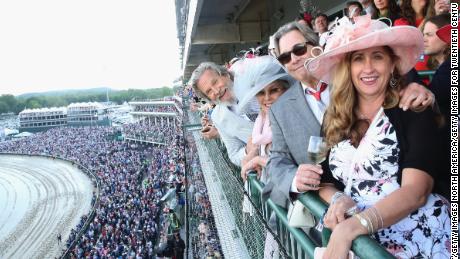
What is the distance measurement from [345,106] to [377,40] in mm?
322

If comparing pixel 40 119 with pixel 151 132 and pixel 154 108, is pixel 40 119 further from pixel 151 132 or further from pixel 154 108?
pixel 151 132

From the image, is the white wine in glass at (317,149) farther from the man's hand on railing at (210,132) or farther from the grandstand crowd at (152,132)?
the grandstand crowd at (152,132)

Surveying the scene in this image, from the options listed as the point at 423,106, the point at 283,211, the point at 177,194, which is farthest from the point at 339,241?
the point at 177,194

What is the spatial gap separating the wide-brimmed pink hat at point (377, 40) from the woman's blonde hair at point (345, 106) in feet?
0.13

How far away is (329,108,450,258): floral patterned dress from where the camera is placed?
4.74 feet

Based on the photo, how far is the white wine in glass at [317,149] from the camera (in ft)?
5.41

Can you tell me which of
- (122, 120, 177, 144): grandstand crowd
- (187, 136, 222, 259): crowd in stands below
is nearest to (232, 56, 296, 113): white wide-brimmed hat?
(187, 136, 222, 259): crowd in stands below

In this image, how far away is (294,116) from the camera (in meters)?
2.09

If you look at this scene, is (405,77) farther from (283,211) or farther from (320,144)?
(283,211)

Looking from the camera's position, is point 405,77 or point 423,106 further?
point 405,77

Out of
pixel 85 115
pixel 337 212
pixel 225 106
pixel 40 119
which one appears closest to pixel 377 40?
pixel 337 212

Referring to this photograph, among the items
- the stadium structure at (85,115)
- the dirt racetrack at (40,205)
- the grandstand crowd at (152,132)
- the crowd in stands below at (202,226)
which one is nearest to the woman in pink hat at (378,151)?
the crowd in stands below at (202,226)

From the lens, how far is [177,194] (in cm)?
1230

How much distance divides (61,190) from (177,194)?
95.6 feet
